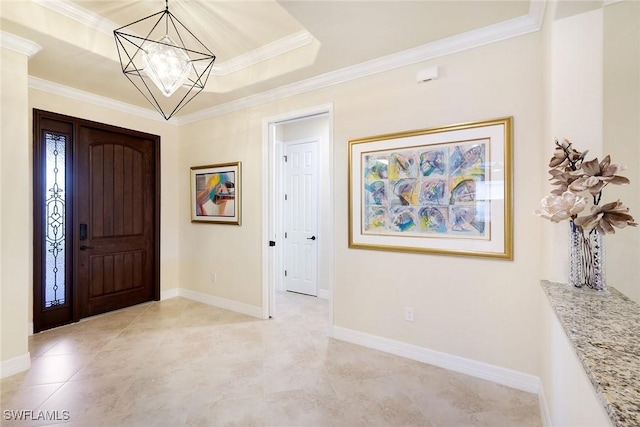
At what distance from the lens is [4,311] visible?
92.4 inches

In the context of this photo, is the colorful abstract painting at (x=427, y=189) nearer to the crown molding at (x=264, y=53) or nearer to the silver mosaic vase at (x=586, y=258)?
the silver mosaic vase at (x=586, y=258)

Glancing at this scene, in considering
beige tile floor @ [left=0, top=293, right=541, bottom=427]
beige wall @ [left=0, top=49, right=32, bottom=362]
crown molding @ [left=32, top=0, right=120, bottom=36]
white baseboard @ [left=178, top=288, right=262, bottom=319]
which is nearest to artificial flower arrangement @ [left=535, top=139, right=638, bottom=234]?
beige tile floor @ [left=0, top=293, right=541, bottom=427]

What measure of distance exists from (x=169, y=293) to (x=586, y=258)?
4.58 m

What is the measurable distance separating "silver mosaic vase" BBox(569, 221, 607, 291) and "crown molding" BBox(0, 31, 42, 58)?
12.8 feet

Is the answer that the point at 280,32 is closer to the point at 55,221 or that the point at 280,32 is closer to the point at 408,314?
the point at 408,314

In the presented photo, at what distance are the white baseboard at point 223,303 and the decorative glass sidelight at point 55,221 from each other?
1.39 metres

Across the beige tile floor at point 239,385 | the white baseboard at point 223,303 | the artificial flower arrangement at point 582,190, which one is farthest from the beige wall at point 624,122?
the white baseboard at point 223,303

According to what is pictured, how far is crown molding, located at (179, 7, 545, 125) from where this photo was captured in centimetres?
212

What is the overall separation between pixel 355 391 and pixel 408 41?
2668mm

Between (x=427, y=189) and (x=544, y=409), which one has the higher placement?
(x=427, y=189)

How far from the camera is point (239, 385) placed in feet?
7.29

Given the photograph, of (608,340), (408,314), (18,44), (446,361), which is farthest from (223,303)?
(608,340)

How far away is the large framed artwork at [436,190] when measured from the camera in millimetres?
2232

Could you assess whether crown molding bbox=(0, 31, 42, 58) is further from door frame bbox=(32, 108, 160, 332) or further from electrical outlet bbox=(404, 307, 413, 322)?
electrical outlet bbox=(404, 307, 413, 322)
